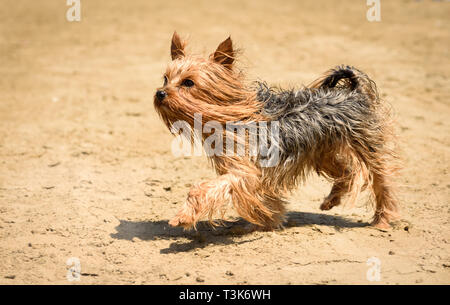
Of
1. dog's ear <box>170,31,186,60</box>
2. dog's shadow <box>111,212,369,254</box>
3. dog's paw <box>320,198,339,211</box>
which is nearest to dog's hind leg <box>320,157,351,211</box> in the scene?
dog's paw <box>320,198,339,211</box>

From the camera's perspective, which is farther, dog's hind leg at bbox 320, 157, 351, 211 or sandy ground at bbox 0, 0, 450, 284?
dog's hind leg at bbox 320, 157, 351, 211

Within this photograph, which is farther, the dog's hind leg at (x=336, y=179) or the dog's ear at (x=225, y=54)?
the dog's hind leg at (x=336, y=179)

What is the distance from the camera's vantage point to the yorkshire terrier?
4.57 metres

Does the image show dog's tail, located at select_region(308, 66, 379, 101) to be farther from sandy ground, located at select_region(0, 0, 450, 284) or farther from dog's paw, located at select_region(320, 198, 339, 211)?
dog's paw, located at select_region(320, 198, 339, 211)

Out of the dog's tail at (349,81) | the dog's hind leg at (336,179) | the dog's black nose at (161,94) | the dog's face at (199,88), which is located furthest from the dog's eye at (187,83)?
the dog's hind leg at (336,179)

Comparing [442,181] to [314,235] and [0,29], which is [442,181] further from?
[0,29]

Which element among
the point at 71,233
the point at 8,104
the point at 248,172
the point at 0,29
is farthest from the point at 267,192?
the point at 0,29

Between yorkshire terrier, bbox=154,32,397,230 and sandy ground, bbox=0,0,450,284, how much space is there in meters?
0.34

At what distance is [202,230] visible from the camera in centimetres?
535

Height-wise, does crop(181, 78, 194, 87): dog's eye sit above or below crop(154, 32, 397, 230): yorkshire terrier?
above

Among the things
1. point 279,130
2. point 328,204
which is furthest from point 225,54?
point 328,204

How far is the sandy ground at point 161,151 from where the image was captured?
4609 millimetres

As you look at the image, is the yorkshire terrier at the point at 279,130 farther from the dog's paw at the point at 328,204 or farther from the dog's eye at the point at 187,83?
the dog's paw at the point at 328,204
